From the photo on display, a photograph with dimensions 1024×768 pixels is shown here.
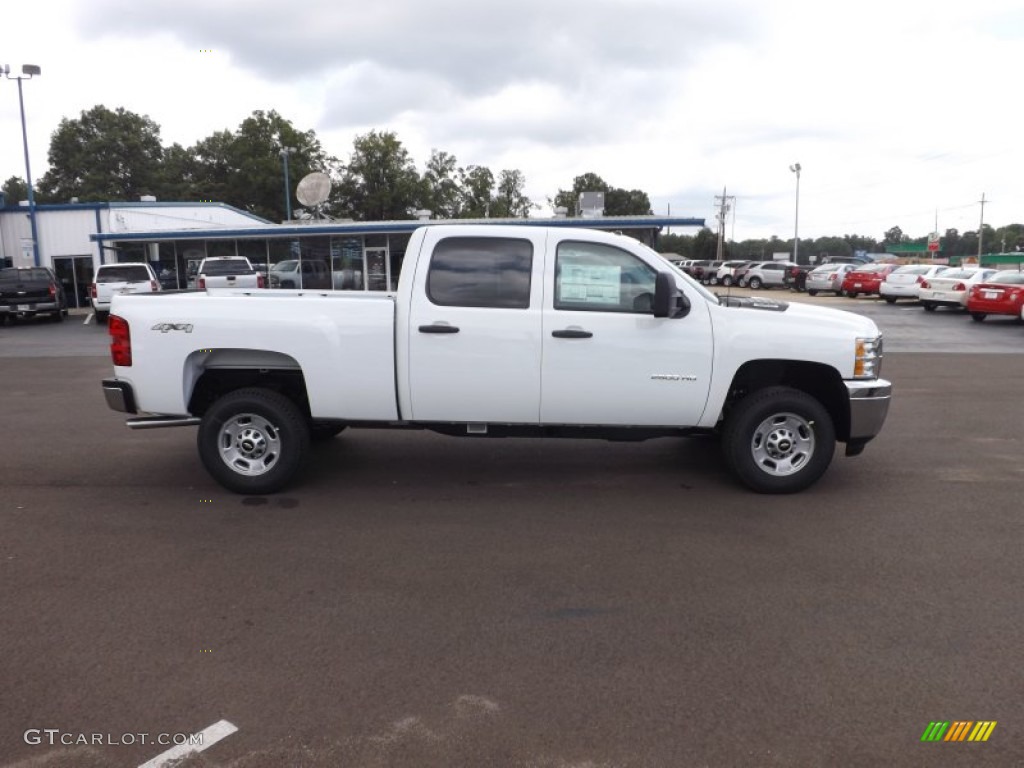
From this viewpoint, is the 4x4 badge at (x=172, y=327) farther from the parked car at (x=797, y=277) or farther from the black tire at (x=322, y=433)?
the parked car at (x=797, y=277)

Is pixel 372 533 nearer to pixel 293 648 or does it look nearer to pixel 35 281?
pixel 293 648

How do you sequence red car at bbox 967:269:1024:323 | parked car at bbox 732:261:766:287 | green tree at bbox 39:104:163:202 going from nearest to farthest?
red car at bbox 967:269:1024:323 < parked car at bbox 732:261:766:287 < green tree at bbox 39:104:163:202

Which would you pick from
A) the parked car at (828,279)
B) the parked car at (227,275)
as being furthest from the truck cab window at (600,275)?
the parked car at (828,279)

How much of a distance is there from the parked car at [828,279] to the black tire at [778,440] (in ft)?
107

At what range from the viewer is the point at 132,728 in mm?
3248

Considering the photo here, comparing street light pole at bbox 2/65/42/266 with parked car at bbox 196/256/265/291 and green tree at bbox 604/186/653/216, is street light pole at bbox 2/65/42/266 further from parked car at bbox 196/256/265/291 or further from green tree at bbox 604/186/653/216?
green tree at bbox 604/186/653/216

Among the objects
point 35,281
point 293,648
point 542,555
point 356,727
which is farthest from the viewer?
point 35,281

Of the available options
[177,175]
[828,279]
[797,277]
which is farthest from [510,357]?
[177,175]

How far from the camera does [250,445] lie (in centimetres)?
632

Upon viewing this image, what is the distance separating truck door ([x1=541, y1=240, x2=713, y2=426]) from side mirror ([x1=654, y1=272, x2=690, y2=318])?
132 mm

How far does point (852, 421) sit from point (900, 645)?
2576mm

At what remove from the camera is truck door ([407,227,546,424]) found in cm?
602

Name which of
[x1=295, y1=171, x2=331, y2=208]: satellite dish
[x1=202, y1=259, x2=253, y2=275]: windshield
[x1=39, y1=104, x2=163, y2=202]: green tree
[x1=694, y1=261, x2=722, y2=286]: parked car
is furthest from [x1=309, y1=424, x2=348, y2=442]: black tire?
[x1=39, y1=104, x2=163, y2=202]: green tree

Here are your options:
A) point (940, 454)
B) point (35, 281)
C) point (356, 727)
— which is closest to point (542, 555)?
point (356, 727)
